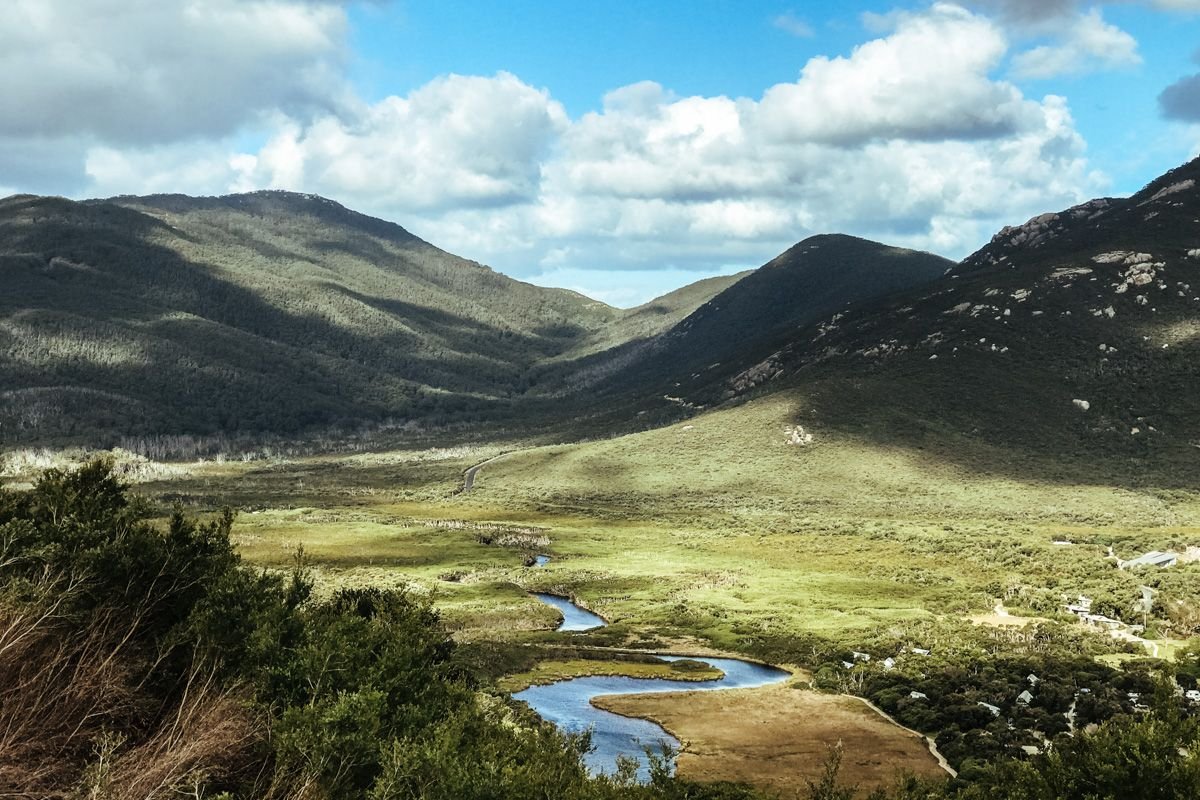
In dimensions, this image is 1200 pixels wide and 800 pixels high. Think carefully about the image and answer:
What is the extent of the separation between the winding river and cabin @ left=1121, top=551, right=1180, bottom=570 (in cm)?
4609

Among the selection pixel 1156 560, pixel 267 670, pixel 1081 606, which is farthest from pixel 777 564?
pixel 267 670

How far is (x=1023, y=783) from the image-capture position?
1223 inches

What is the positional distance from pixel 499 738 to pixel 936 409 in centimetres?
17462

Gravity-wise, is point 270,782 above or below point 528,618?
above

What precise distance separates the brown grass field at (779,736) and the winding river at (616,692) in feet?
4.86

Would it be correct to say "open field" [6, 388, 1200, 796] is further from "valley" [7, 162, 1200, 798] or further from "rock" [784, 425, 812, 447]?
"rock" [784, 425, 812, 447]

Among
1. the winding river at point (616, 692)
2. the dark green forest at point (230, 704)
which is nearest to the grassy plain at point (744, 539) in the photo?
the winding river at point (616, 692)

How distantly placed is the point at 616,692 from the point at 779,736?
1459cm

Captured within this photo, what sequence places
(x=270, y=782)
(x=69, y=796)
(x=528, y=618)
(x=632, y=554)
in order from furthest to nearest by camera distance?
(x=632, y=554) → (x=528, y=618) → (x=270, y=782) → (x=69, y=796)

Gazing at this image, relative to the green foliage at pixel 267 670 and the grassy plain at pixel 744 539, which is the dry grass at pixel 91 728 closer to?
the green foliage at pixel 267 670

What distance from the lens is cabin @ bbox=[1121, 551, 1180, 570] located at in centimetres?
9506

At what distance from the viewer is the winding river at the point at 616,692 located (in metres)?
54.2

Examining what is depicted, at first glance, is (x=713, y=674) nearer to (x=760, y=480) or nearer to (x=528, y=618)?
(x=528, y=618)

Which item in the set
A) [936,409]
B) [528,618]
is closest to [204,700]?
[528,618]
